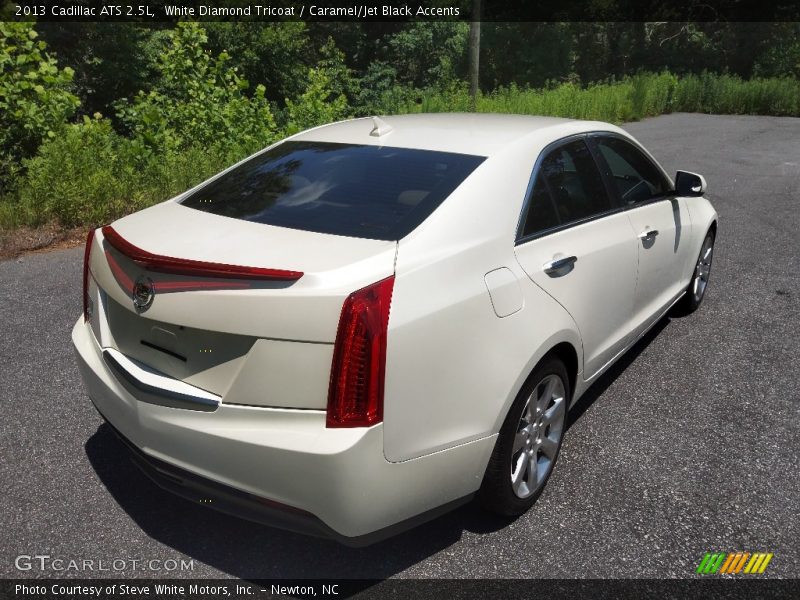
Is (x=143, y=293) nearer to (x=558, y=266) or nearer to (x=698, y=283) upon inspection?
(x=558, y=266)

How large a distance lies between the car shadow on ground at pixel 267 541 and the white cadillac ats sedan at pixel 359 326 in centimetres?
23

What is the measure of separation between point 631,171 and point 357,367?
112 inches

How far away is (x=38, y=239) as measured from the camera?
Result: 24.3ft

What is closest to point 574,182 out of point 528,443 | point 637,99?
point 528,443

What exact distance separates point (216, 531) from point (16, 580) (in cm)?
73

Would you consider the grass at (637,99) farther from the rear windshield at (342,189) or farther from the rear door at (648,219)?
the rear windshield at (342,189)

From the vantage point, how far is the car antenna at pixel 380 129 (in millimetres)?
3635

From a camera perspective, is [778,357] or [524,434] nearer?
[524,434]

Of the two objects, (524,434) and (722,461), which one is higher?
(524,434)

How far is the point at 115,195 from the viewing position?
8023 mm

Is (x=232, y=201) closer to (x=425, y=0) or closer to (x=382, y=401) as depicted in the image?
(x=382, y=401)

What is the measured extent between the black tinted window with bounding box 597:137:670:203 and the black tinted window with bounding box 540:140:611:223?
20cm

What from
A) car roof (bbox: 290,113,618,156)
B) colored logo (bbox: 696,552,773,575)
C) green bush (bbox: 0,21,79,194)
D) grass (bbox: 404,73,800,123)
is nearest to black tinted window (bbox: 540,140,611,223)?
car roof (bbox: 290,113,618,156)

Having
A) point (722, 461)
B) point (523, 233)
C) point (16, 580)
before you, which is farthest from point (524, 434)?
point (16, 580)
